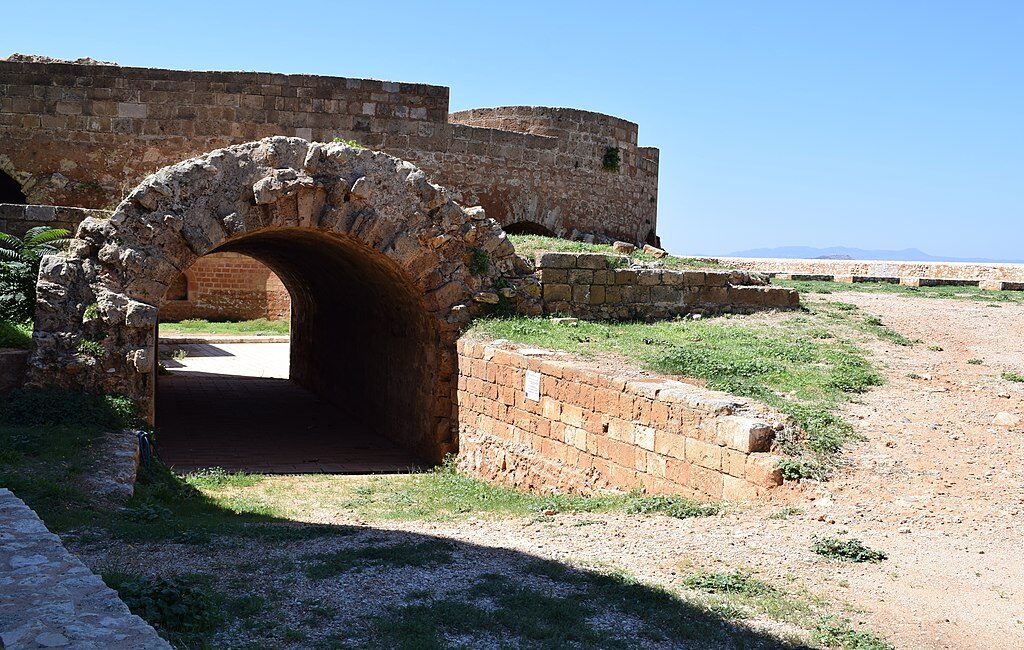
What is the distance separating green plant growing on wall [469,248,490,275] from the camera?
11.3 meters

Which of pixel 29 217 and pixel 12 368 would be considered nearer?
pixel 12 368

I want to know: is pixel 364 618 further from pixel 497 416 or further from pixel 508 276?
pixel 508 276

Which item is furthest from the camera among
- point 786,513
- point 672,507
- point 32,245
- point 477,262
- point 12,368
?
point 477,262

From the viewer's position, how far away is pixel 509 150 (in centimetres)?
1794

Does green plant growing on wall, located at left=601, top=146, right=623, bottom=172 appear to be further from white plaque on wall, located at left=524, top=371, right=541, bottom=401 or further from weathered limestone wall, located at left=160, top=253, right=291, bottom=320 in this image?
white plaque on wall, located at left=524, top=371, right=541, bottom=401

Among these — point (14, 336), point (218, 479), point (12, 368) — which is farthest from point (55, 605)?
point (14, 336)

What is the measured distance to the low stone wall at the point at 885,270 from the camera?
20.1 m

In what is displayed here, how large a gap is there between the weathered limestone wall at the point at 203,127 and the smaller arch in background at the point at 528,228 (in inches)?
13.5

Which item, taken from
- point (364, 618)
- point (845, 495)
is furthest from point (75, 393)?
point (845, 495)

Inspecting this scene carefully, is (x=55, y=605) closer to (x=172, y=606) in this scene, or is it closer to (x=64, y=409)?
(x=172, y=606)

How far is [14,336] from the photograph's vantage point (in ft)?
31.1

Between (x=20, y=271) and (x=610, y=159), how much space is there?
13.0 m

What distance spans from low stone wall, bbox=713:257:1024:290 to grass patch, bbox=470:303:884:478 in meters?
7.74

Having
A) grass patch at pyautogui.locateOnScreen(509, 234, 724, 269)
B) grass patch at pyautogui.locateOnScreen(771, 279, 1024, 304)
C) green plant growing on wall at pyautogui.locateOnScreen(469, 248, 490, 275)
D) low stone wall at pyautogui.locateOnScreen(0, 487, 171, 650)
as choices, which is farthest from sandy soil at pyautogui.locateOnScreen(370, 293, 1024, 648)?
grass patch at pyautogui.locateOnScreen(771, 279, 1024, 304)
